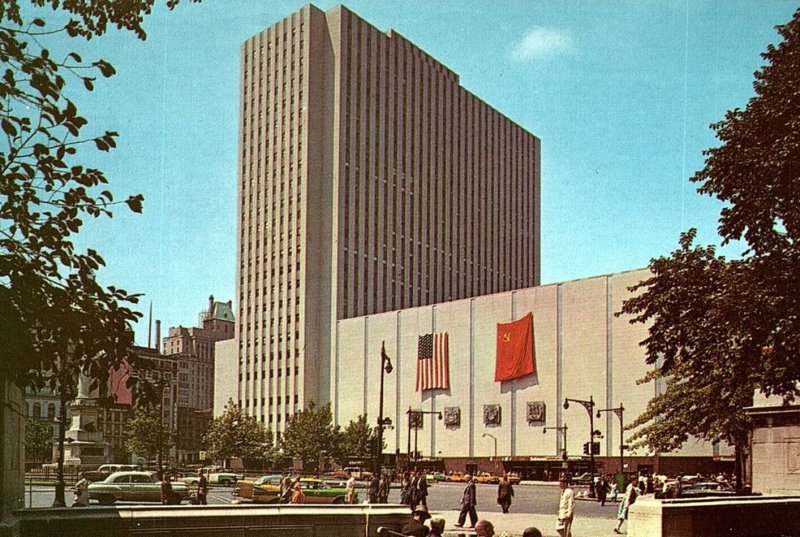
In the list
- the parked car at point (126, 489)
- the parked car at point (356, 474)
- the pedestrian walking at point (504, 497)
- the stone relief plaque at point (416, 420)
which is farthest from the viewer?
the parked car at point (356, 474)

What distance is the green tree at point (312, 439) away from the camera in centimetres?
10575

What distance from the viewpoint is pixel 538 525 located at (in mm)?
29656

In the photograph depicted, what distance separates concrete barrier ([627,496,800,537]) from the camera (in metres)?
17.4

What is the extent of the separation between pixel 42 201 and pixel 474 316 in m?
99.0

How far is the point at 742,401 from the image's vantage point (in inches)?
1113

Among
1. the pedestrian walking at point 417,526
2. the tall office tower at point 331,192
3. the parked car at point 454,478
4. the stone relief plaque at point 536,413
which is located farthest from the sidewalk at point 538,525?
the tall office tower at point 331,192

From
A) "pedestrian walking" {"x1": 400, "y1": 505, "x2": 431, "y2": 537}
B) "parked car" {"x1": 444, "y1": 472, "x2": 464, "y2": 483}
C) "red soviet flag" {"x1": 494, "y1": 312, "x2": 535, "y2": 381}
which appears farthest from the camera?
"red soviet flag" {"x1": 494, "y1": 312, "x2": 535, "y2": 381}

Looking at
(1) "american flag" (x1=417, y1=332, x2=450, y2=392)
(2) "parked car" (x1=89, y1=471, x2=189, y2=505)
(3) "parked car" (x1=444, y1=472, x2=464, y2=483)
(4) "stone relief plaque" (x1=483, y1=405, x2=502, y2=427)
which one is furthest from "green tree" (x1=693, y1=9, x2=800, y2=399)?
(1) "american flag" (x1=417, y1=332, x2=450, y2=392)

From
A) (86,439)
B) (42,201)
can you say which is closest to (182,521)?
(42,201)

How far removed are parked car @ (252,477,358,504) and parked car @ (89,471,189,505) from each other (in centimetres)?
459

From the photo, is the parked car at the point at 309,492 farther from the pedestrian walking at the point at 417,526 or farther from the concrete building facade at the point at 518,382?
the concrete building facade at the point at 518,382

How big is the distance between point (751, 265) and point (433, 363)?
88.4 m

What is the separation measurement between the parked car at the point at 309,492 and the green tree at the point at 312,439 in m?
57.2

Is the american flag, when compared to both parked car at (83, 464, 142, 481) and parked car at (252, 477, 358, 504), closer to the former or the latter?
Result: parked car at (83, 464, 142, 481)
